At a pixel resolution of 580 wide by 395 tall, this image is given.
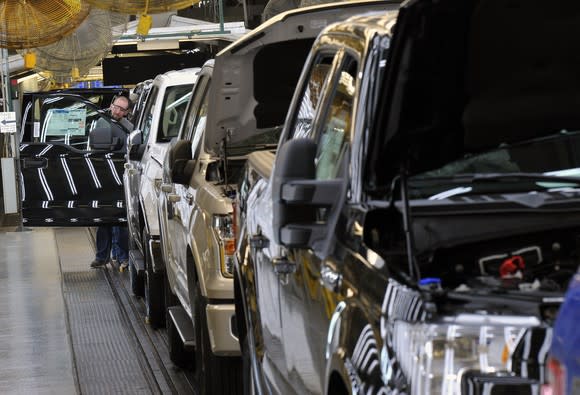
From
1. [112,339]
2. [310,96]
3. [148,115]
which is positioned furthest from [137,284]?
[310,96]

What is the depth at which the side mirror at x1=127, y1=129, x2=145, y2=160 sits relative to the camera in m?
13.4

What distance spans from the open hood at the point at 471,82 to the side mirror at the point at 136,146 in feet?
29.0

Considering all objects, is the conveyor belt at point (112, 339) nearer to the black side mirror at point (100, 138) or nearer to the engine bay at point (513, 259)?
the black side mirror at point (100, 138)

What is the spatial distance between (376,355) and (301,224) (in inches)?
31.9

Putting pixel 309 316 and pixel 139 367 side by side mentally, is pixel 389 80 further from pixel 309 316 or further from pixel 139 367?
pixel 139 367

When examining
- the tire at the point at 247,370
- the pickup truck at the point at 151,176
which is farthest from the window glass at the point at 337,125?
the pickup truck at the point at 151,176

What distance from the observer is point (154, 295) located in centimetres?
1248

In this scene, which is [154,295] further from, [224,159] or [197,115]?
[224,159]

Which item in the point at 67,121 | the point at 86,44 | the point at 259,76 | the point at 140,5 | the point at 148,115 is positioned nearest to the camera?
the point at 259,76

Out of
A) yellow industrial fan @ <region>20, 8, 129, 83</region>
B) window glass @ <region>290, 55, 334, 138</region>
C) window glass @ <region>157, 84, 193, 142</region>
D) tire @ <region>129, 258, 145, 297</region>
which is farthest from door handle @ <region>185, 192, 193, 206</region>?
yellow industrial fan @ <region>20, 8, 129, 83</region>

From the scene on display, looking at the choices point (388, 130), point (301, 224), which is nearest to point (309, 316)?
point (301, 224)

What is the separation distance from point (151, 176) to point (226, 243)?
472cm

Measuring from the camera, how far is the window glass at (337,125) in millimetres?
4816

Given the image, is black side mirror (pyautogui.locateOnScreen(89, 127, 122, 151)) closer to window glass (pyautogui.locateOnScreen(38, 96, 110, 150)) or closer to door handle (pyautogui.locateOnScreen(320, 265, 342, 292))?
window glass (pyautogui.locateOnScreen(38, 96, 110, 150))
